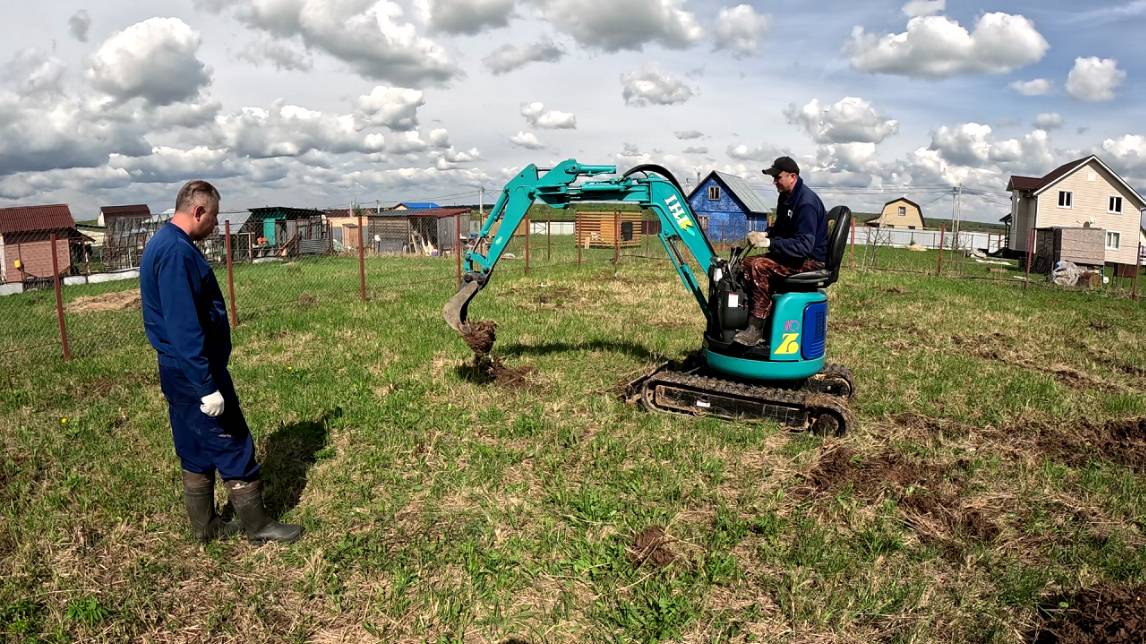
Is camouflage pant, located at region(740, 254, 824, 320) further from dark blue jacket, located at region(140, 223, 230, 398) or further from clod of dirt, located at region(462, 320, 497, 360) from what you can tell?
dark blue jacket, located at region(140, 223, 230, 398)

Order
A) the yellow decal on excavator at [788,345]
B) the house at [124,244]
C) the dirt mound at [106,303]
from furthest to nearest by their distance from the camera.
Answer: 1. the house at [124,244]
2. the dirt mound at [106,303]
3. the yellow decal on excavator at [788,345]

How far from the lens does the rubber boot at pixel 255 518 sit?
4.41m

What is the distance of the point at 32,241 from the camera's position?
19.0 m

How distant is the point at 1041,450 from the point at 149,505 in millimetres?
7059

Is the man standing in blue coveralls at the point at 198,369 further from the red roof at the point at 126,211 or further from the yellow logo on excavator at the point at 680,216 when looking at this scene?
the red roof at the point at 126,211

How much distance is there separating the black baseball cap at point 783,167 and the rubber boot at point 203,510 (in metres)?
5.21

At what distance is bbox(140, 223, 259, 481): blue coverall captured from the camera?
13.1 feet

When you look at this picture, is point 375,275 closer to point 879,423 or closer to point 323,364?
point 323,364

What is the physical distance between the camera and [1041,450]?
611 centimetres

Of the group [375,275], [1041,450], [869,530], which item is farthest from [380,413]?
[375,275]

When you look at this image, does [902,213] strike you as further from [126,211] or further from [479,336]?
[479,336]

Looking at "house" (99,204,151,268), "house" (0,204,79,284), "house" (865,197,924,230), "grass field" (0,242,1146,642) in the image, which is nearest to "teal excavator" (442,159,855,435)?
"grass field" (0,242,1146,642)

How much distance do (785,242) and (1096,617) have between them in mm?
3600

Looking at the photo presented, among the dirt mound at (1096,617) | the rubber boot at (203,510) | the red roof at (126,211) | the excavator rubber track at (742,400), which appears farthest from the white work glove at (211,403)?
the red roof at (126,211)
